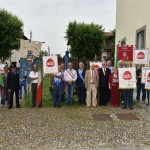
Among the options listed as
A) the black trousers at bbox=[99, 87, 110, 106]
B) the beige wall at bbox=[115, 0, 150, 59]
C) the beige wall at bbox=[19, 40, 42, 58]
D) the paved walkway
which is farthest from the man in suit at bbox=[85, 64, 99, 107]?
the beige wall at bbox=[115, 0, 150, 59]

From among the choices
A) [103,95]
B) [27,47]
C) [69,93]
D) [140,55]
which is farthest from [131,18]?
[69,93]

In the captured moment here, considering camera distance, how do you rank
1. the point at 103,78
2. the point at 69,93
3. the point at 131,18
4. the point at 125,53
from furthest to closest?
the point at 131,18
the point at 125,53
the point at 69,93
the point at 103,78

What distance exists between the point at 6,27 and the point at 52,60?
32183 mm

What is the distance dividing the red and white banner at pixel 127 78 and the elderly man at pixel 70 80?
1.99 metres

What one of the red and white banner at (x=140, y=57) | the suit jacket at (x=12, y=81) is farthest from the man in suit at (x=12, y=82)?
the red and white banner at (x=140, y=57)

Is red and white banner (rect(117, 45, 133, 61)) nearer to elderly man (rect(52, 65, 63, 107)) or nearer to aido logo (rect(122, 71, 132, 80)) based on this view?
aido logo (rect(122, 71, 132, 80))

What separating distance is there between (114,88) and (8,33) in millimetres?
33489

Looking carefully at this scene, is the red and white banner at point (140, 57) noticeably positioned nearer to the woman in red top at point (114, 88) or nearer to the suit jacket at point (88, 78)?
the woman in red top at point (114, 88)

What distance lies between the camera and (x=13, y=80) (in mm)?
13523

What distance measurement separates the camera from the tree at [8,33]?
44.2 metres

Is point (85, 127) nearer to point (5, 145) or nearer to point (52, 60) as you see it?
point (5, 145)

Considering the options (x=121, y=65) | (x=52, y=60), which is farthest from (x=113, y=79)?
(x=52, y=60)

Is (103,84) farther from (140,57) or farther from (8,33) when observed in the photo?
(8,33)

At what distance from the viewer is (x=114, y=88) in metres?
13.6
